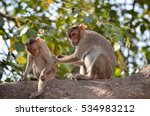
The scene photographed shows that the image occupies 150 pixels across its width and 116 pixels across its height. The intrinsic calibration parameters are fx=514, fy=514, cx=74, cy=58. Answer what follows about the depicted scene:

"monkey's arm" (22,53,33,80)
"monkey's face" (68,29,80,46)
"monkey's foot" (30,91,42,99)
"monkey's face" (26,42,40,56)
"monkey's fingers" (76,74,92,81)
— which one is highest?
"monkey's face" (68,29,80,46)

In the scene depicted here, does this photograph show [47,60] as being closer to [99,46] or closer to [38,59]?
[38,59]

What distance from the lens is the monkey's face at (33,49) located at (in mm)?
10555

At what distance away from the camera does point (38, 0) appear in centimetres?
1430

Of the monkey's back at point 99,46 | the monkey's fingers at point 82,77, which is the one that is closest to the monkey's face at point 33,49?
the monkey's fingers at point 82,77

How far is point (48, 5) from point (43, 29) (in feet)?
5.40

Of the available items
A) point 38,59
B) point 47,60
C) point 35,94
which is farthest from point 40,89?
point 38,59

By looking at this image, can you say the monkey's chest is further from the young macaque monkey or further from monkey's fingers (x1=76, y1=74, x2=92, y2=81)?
monkey's fingers (x1=76, y1=74, x2=92, y2=81)

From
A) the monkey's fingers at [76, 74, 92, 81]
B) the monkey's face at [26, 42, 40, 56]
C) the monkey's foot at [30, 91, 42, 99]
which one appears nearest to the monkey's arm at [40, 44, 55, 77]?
the monkey's face at [26, 42, 40, 56]

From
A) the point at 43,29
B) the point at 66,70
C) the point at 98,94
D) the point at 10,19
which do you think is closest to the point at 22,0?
the point at 10,19

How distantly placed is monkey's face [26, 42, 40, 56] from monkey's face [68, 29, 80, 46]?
117cm

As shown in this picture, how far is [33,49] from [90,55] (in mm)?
1372

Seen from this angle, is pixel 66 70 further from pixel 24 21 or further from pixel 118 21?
pixel 118 21

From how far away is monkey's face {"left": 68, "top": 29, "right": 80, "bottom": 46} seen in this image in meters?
11.6

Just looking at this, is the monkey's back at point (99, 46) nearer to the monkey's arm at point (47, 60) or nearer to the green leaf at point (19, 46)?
the monkey's arm at point (47, 60)
